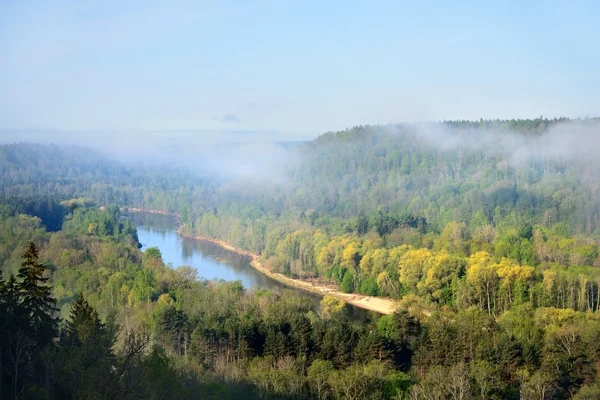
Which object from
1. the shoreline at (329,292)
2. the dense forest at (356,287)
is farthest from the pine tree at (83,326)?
the shoreline at (329,292)

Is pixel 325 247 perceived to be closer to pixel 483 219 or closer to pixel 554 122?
pixel 483 219

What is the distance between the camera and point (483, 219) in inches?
1753

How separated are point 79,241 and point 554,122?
52.6 metres

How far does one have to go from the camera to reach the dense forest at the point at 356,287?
13.0 meters

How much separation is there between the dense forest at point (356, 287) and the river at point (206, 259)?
1828 mm

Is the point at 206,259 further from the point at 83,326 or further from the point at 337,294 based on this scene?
the point at 83,326

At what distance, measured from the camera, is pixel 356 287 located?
112 ft

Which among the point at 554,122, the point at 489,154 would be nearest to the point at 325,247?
the point at 489,154

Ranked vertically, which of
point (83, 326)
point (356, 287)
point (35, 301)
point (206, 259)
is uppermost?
point (35, 301)

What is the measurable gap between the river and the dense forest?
183 centimetres

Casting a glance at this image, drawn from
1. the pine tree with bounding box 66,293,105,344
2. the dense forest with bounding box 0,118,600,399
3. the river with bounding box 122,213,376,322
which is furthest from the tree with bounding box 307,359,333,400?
the river with bounding box 122,213,376,322

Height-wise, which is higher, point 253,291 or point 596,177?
point 596,177

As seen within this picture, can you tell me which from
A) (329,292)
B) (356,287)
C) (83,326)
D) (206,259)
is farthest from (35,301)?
(206,259)

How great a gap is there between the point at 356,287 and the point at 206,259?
14.5 m
